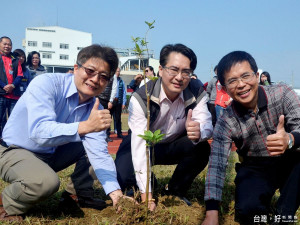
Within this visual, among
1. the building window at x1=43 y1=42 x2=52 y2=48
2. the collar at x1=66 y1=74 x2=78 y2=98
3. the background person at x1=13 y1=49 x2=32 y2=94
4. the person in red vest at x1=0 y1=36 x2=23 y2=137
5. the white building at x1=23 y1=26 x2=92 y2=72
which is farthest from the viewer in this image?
the building window at x1=43 y1=42 x2=52 y2=48

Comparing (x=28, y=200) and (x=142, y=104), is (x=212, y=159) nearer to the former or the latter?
(x=142, y=104)

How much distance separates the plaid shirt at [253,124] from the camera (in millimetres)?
2701

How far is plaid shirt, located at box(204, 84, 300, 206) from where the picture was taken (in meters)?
2.70

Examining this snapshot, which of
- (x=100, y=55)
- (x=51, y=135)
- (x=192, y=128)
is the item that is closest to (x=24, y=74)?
(x=100, y=55)

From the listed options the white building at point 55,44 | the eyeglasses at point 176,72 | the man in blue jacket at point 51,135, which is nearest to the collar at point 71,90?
the man in blue jacket at point 51,135

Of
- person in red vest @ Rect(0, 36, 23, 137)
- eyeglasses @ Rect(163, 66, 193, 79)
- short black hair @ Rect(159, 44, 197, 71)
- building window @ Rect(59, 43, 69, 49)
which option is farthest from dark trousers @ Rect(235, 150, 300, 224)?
building window @ Rect(59, 43, 69, 49)

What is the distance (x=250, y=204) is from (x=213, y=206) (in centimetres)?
31

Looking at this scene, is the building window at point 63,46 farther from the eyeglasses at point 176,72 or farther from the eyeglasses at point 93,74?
the eyeglasses at point 93,74

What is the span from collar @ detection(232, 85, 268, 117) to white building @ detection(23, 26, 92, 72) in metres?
59.7

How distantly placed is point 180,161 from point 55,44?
207 ft

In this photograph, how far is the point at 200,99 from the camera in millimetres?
3410

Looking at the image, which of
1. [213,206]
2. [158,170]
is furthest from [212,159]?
[158,170]

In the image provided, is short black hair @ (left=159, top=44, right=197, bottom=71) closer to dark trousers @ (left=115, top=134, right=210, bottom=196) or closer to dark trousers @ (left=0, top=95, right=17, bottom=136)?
dark trousers @ (left=115, top=134, right=210, bottom=196)

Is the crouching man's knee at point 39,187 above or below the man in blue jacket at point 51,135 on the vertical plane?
below
